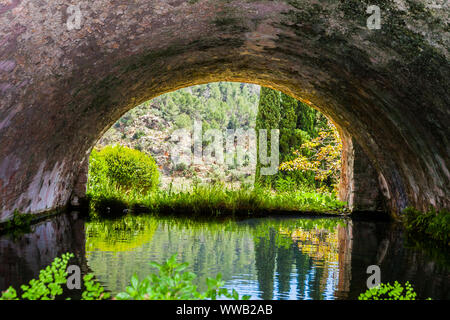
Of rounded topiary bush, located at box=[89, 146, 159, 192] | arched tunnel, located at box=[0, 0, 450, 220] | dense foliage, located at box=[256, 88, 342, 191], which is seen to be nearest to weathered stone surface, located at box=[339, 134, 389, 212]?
arched tunnel, located at box=[0, 0, 450, 220]

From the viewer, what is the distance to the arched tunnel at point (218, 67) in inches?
211

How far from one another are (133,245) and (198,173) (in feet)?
67.7

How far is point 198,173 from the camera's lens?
27.5 m

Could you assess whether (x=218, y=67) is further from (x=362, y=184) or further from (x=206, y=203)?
(x=362, y=184)

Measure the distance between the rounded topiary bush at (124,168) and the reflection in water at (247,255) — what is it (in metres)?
5.24

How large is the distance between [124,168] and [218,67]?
731 cm

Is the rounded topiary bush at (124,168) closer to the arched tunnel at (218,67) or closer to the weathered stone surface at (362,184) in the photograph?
the arched tunnel at (218,67)

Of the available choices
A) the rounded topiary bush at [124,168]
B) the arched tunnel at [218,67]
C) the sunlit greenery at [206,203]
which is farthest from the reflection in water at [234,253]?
the rounded topiary bush at [124,168]

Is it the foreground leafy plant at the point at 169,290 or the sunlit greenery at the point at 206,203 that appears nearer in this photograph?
the foreground leafy plant at the point at 169,290

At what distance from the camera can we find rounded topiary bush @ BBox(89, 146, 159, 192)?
50.2 ft

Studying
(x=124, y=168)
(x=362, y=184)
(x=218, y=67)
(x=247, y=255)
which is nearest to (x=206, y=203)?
(x=124, y=168)

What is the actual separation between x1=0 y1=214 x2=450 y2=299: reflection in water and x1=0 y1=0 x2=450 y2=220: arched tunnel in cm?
131

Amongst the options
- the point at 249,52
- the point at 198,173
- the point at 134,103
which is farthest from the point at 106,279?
the point at 198,173
